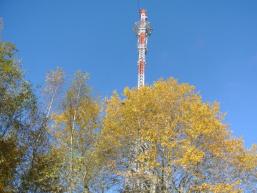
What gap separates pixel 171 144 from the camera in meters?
25.1

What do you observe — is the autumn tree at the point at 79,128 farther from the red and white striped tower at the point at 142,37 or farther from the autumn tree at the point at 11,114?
the red and white striped tower at the point at 142,37

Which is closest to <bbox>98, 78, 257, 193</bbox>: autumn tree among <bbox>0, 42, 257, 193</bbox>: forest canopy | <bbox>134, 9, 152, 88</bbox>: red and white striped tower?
<bbox>0, 42, 257, 193</bbox>: forest canopy

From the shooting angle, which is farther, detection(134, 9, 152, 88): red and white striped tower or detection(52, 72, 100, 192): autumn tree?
detection(134, 9, 152, 88): red and white striped tower

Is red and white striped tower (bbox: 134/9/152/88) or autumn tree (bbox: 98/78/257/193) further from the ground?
red and white striped tower (bbox: 134/9/152/88)

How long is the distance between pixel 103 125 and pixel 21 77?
7.37m

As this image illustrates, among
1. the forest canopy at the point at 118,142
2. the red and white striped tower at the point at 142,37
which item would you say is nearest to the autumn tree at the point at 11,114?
the forest canopy at the point at 118,142

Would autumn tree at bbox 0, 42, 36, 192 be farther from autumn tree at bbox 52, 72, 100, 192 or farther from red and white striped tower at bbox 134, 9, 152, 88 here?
A: red and white striped tower at bbox 134, 9, 152, 88

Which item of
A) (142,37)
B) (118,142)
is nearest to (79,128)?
(118,142)

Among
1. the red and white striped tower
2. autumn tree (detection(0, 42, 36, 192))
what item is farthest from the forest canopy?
the red and white striped tower

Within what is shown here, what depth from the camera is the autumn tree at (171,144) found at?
2492cm

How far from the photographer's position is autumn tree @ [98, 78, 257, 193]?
81.8 ft

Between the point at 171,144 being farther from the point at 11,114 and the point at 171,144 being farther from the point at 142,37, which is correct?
the point at 142,37

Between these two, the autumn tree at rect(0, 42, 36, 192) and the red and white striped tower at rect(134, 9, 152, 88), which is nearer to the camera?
the autumn tree at rect(0, 42, 36, 192)

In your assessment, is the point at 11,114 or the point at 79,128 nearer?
the point at 11,114
